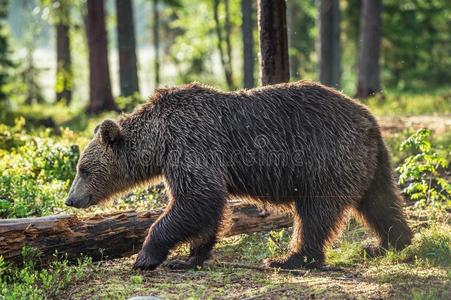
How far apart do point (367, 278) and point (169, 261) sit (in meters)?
2.08

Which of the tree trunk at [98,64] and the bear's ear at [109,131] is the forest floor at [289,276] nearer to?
the bear's ear at [109,131]

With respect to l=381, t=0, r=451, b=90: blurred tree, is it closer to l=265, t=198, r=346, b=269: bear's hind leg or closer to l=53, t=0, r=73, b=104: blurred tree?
l=53, t=0, r=73, b=104: blurred tree

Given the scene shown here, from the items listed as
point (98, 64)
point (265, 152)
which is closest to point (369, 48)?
point (98, 64)

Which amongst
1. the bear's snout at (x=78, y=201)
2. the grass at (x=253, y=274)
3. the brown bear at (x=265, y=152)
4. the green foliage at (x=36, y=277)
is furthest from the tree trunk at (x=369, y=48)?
the green foliage at (x=36, y=277)

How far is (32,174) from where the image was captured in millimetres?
9703

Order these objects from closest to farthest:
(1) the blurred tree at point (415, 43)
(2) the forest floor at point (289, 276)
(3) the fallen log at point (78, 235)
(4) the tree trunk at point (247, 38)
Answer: (2) the forest floor at point (289, 276) → (3) the fallen log at point (78, 235) → (4) the tree trunk at point (247, 38) → (1) the blurred tree at point (415, 43)

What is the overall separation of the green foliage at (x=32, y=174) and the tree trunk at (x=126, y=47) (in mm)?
7458

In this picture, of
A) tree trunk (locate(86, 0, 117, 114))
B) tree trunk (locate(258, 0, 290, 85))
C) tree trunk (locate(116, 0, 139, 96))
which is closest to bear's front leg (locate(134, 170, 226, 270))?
tree trunk (locate(258, 0, 290, 85))

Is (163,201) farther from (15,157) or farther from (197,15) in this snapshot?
(197,15)

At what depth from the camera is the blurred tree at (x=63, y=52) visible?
66.6 ft

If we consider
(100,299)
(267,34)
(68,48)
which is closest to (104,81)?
(68,48)

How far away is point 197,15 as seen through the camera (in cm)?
3152

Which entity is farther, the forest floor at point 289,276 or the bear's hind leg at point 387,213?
the bear's hind leg at point 387,213

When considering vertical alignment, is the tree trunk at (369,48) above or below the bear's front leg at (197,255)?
above
